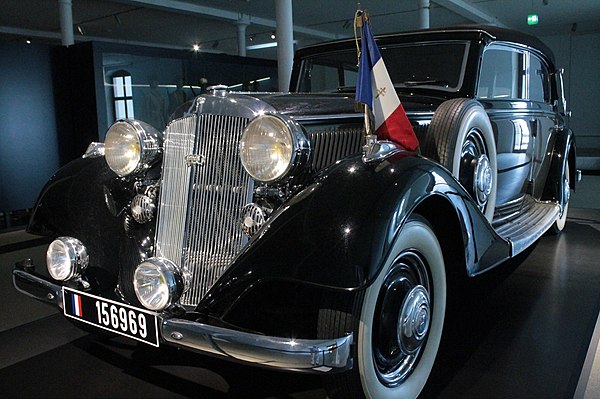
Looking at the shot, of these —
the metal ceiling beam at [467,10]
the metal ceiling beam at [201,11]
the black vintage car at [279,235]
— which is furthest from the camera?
the metal ceiling beam at [467,10]

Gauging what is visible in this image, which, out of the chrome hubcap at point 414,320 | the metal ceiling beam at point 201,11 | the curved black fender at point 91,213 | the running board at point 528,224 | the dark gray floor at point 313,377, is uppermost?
the metal ceiling beam at point 201,11

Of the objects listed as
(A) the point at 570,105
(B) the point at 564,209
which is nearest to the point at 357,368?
(B) the point at 564,209

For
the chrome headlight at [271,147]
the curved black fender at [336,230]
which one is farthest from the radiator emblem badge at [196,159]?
the curved black fender at [336,230]

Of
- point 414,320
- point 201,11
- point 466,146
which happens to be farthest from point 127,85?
point 414,320

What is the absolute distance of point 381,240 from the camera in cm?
166

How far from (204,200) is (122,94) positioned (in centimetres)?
580

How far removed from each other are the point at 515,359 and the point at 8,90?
19.7 feet

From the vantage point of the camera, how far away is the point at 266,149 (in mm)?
1917

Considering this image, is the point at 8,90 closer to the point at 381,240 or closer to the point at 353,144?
the point at 353,144

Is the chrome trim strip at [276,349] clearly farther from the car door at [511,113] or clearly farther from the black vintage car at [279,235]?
the car door at [511,113]

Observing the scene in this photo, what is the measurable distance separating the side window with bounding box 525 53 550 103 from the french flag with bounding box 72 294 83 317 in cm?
327

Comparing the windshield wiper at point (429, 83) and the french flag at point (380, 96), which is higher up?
the windshield wiper at point (429, 83)

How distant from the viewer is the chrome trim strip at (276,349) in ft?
5.14

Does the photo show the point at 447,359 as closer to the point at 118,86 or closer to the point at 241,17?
the point at 118,86
